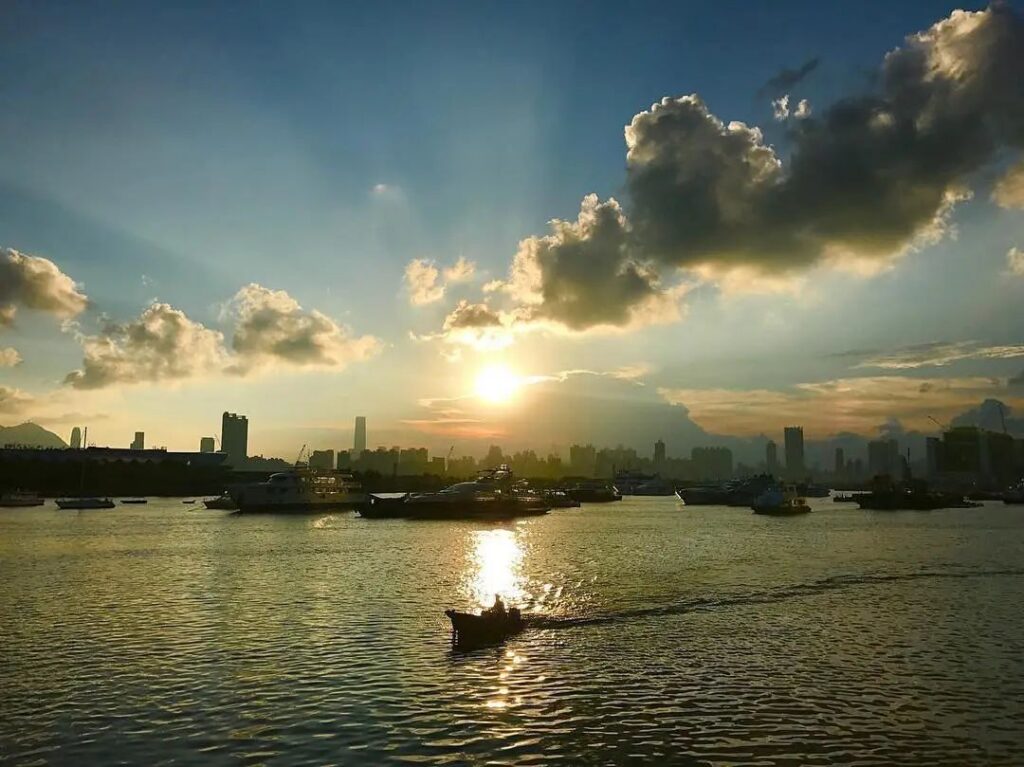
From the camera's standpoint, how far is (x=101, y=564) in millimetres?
72000

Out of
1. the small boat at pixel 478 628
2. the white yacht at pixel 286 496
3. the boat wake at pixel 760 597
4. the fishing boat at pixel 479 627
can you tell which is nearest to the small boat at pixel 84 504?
the white yacht at pixel 286 496

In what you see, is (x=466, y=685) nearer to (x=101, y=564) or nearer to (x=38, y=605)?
(x=38, y=605)

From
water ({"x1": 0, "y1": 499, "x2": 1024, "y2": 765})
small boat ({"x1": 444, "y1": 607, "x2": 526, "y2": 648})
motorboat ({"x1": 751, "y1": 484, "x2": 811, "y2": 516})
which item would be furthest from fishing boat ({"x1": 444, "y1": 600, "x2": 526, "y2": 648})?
motorboat ({"x1": 751, "y1": 484, "x2": 811, "y2": 516})

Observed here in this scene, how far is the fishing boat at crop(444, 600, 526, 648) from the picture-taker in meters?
37.0

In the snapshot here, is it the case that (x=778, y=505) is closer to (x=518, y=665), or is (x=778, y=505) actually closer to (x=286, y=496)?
(x=286, y=496)

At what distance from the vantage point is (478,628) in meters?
37.3

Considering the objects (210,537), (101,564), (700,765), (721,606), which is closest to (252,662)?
(700,765)

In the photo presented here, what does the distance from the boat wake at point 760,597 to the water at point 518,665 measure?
1.15 ft

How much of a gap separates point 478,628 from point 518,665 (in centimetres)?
434

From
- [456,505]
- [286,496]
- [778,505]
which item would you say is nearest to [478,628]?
[456,505]

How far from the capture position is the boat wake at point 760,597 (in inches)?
1736

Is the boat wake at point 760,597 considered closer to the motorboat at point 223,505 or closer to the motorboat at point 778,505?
the motorboat at point 778,505

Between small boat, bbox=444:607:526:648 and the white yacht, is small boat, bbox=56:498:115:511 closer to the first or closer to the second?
the white yacht

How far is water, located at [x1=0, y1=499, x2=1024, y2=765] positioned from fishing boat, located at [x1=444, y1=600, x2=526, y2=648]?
1085 mm
